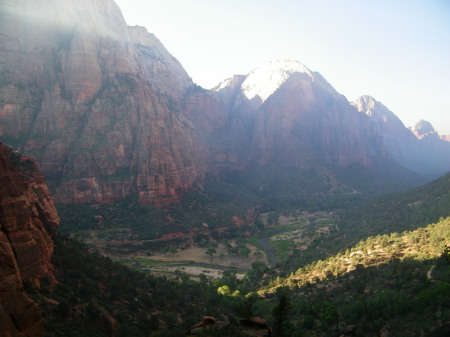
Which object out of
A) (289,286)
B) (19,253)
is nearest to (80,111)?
(289,286)

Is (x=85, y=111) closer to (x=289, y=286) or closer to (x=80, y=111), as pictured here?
(x=80, y=111)

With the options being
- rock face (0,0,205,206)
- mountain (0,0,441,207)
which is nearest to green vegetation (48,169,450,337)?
mountain (0,0,441,207)

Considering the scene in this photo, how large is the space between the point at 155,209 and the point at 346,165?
128 m

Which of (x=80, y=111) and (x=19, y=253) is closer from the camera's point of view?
(x=19, y=253)

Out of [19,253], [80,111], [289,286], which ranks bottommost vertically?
[289,286]

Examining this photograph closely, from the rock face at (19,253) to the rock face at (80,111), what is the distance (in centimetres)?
6212

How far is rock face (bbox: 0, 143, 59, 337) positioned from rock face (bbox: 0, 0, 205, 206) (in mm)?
62121

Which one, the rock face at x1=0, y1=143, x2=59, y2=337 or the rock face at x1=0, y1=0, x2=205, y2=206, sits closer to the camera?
the rock face at x1=0, y1=143, x2=59, y2=337

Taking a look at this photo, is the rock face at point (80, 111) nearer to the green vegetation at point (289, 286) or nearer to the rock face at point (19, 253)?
the green vegetation at point (289, 286)

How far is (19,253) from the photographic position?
933 inches

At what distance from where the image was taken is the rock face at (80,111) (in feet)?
295

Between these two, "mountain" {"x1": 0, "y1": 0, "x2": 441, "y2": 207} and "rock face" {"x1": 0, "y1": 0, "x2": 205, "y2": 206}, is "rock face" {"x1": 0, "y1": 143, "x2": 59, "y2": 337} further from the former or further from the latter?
"rock face" {"x1": 0, "y1": 0, "x2": 205, "y2": 206}

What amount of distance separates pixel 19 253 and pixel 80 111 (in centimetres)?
8138

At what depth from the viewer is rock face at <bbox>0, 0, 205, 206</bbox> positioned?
295 feet
